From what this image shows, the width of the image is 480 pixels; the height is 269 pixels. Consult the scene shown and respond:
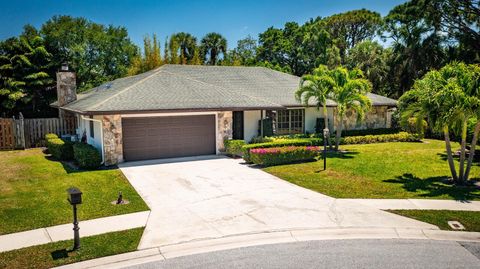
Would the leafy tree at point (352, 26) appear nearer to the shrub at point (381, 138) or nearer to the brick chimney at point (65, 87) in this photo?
the shrub at point (381, 138)

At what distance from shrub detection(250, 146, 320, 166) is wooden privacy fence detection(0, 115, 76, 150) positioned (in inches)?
573

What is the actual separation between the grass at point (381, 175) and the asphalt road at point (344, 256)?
3855 mm

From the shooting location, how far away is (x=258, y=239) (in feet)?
27.9

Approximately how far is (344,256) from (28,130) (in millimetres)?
22070

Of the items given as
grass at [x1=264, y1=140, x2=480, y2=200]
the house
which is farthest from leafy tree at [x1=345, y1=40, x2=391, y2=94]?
grass at [x1=264, y1=140, x2=480, y2=200]

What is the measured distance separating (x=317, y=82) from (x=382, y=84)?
2102 cm

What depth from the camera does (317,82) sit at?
20016mm

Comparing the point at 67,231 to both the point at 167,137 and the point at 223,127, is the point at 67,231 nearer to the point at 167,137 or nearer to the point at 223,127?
the point at 167,137

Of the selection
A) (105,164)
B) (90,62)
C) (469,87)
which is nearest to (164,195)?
(105,164)

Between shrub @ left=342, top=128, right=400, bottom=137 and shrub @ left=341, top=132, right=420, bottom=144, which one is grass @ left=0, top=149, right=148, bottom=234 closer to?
shrub @ left=341, top=132, right=420, bottom=144

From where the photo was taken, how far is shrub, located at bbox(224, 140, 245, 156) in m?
18.5

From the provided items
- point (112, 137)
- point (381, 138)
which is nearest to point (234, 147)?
point (112, 137)

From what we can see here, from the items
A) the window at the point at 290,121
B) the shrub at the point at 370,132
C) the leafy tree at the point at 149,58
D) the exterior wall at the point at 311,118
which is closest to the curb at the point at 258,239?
the window at the point at 290,121

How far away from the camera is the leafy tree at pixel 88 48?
128ft
